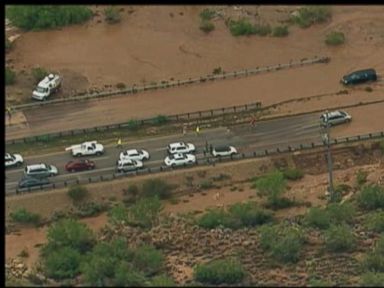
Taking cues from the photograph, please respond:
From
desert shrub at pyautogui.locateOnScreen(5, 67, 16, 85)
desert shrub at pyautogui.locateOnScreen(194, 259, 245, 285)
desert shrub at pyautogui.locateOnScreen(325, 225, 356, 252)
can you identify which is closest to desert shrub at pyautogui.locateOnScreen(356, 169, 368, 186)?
desert shrub at pyautogui.locateOnScreen(325, 225, 356, 252)

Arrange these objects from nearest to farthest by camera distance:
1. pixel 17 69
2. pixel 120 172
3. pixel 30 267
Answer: pixel 30 267, pixel 120 172, pixel 17 69

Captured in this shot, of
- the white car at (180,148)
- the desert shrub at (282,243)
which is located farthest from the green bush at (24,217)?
the desert shrub at (282,243)

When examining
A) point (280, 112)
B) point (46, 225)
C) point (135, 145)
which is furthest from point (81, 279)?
point (280, 112)

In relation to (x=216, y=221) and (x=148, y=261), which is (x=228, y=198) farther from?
(x=148, y=261)

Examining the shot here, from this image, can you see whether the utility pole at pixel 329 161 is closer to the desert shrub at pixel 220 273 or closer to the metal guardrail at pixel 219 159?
the metal guardrail at pixel 219 159

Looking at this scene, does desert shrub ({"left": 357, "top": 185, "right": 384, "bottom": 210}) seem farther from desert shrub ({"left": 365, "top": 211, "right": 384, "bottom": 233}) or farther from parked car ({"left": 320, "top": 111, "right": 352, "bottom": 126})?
parked car ({"left": 320, "top": 111, "right": 352, "bottom": 126})

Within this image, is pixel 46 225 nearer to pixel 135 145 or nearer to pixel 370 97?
pixel 135 145

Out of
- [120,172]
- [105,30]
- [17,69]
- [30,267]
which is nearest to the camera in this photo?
[30,267]
